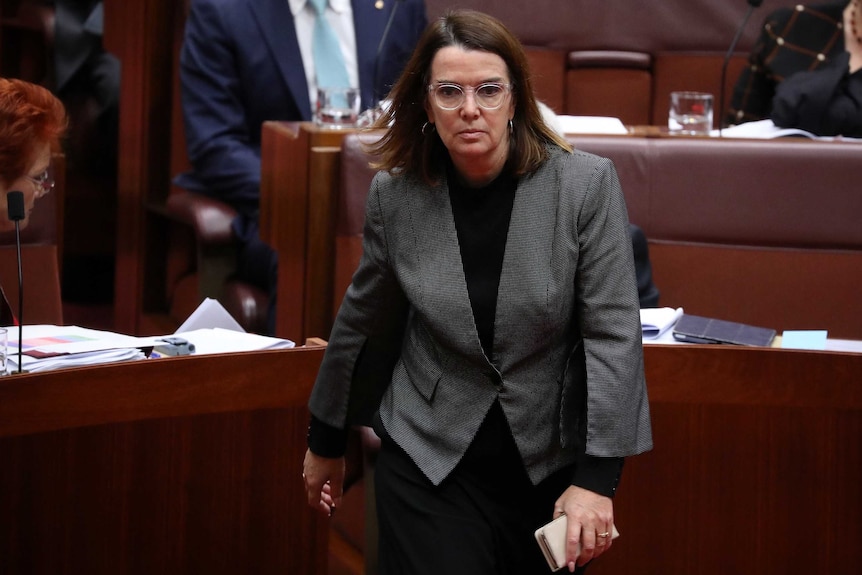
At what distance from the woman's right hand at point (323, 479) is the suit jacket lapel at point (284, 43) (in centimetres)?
143

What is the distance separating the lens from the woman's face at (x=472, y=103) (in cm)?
124

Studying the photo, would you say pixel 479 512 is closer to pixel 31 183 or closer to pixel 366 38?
pixel 31 183

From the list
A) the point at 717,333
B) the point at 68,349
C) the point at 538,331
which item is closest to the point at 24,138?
the point at 68,349

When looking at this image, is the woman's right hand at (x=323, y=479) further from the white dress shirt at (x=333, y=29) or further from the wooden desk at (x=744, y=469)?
the white dress shirt at (x=333, y=29)

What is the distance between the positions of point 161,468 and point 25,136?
0.52 meters

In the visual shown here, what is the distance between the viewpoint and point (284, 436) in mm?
1621

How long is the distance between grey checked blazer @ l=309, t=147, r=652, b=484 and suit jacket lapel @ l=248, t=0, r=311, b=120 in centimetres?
145

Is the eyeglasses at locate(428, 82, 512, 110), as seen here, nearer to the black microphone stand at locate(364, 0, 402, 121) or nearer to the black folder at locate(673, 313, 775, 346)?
the black folder at locate(673, 313, 775, 346)

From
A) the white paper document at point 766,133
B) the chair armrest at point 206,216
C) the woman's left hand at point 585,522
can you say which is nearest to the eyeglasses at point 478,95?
the woman's left hand at point 585,522

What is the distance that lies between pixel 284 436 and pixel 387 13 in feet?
4.81

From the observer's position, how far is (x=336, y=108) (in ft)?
7.29

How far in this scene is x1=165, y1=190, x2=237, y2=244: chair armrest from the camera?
2.53 metres

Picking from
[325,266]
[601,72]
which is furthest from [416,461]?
[601,72]

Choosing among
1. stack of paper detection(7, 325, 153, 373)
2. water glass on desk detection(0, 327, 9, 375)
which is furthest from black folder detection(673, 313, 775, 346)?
water glass on desk detection(0, 327, 9, 375)
